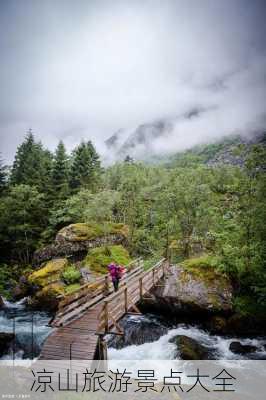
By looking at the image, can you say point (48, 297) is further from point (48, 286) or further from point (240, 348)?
point (240, 348)

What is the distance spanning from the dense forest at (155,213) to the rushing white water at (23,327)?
2.17m

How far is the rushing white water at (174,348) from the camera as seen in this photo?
1330 cm

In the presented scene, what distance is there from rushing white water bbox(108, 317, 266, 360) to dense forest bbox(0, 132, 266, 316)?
214 cm

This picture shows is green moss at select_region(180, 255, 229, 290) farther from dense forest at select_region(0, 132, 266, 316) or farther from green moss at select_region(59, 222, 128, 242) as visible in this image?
green moss at select_region(59, 222, 128, 242)

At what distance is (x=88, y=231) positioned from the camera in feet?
85.8

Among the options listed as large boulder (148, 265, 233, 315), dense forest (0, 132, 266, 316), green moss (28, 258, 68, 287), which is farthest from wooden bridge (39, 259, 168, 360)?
green moss (28, 258, 68, 287)

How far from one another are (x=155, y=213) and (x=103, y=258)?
903 cm

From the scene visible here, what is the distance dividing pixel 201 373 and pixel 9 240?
1034 inches

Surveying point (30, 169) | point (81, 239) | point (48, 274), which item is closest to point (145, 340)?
point (48, 274)

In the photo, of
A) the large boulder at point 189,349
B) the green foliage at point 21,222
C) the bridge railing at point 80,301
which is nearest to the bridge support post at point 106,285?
the bridge railing at point 80,301

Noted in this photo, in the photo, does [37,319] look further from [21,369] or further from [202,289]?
[202,289]

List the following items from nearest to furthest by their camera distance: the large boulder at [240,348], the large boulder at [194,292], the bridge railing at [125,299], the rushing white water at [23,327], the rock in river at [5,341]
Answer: the bridge railing at [125,299] < the rock in river at [5,341] < the rushing white water at [23,327] < the large boulder at [240,348] < the large boulder at [194,292]

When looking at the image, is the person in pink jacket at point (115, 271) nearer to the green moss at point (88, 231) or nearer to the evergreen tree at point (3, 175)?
the green moss at point (88, 231)

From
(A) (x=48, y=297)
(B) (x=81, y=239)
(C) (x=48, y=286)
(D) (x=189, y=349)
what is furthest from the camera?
(B) (x=81, y=239)
